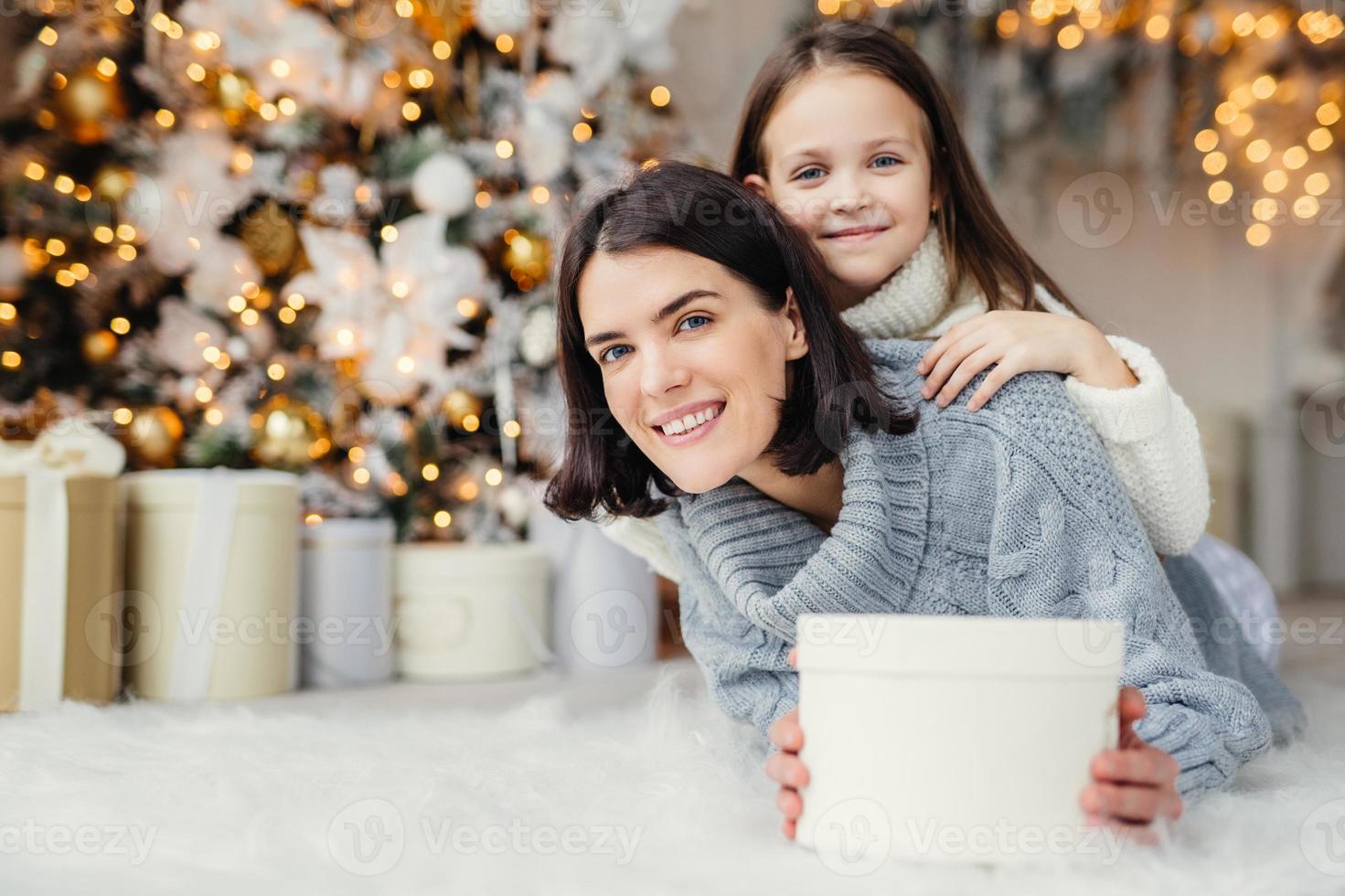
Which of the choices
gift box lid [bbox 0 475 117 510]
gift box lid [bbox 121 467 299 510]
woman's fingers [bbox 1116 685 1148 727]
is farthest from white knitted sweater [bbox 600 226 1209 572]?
gift box lid [bbox 0 475 117 510]

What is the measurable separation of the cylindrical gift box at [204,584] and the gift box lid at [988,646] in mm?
1130

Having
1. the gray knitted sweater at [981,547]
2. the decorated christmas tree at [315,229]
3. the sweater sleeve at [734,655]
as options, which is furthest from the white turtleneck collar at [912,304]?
the decorated christmas tree at [315,229]

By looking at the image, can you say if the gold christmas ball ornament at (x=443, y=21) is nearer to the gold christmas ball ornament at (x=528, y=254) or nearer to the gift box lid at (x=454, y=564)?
the gold christmas ball ornament at (x=528, y=254)

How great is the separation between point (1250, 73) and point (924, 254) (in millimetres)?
2304

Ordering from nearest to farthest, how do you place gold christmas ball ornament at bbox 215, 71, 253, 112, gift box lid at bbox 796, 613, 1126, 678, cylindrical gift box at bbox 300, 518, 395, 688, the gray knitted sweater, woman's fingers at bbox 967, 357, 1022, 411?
gift box lid at bbox 796, 613, 1126, 678, the gray knitted sweater, woman's fingers at bbox 967, 357, 1022, 411, cylindrical gift box at bbox 300, 518, 395, 688, gold christmas ball ornament at bbox 215, 71, 253, 112

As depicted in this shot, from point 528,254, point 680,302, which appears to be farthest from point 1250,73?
point 680,302

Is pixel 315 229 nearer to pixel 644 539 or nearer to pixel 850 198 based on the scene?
pixel 644 539

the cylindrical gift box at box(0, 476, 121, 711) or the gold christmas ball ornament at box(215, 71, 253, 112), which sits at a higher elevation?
the gold christmas ball ornament at box(215, 71, 253, 112)

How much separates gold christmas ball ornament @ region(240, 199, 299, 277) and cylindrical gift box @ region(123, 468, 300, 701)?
462mm

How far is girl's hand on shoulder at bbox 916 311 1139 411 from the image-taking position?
39.9 inches

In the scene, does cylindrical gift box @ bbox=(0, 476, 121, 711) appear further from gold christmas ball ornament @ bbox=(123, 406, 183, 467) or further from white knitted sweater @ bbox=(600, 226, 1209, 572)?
white knitted sweater @ bbox=(600, 226, 1209, 572)

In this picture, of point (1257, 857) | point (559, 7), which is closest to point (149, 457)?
point (559, 7)

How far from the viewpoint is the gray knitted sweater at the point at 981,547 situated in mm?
879

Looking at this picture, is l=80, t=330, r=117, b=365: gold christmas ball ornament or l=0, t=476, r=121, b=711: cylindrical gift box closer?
l=0, t=476, r=121, b=711: cylindrical gift box
